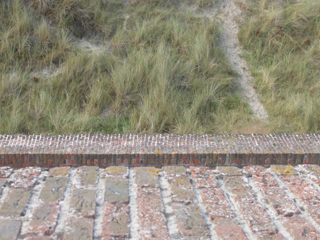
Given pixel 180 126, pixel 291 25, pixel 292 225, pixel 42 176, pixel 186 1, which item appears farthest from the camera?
pixel 186 1

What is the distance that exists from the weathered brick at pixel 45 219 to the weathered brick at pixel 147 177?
0.62 metres

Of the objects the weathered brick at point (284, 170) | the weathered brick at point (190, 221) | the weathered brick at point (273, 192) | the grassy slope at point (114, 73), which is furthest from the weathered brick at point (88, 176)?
the grassy slope at point (114, 73)

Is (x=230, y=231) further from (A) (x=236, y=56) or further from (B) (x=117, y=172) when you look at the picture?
(A) (x=236, y=56)

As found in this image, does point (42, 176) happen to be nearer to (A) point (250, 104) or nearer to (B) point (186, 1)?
(A) point (250, 104)

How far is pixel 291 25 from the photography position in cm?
644

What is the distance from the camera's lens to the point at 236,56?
→ 6227 millimetres

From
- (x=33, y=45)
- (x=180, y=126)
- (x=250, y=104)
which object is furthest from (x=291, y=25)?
(x=33, y=45)

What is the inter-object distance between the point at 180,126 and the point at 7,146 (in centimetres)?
215

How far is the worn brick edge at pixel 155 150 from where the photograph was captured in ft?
11.4

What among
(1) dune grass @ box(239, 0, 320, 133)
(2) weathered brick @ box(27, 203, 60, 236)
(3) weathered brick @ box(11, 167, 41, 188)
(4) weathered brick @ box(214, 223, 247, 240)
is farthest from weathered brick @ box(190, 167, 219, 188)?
(1) dune grass @ box(239, 0, 320, 133)

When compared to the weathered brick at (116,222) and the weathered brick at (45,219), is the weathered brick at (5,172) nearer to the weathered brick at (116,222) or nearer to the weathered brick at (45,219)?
the weathered brick at (45,219)

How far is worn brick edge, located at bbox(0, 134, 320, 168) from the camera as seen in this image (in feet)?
11.4

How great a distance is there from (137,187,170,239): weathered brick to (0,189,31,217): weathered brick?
730 millimetres

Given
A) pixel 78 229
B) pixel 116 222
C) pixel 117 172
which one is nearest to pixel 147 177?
pixel 117 172
